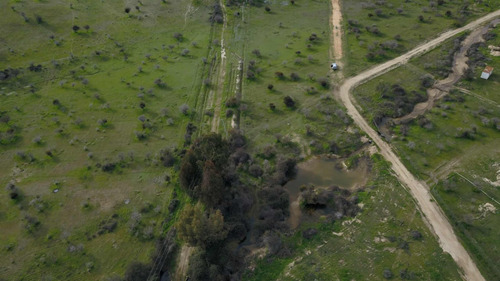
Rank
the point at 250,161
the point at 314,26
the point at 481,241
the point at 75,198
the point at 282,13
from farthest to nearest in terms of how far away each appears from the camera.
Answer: the point at 282,13, the point at 314,26, the point at 250,161, the point at 75,198, the point at 481,241

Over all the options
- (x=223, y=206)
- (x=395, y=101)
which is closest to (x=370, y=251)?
(x=223, y=206)

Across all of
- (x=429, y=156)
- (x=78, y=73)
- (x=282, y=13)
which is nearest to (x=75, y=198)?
(x=78, y=73)

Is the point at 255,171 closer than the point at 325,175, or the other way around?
the point at 255,171

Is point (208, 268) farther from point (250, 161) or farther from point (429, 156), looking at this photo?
point (429, 156)

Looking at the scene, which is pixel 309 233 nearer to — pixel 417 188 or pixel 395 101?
pixel 417 188

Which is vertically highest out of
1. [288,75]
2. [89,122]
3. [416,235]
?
[288,75]

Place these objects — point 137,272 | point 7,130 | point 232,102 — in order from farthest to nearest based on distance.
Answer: point 232,102 < point 7,130 < point 137,272

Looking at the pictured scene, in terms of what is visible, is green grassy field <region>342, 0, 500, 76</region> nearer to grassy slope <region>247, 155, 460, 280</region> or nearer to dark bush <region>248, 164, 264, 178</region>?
dark bush <region>248, 164, 264, 178</region>
